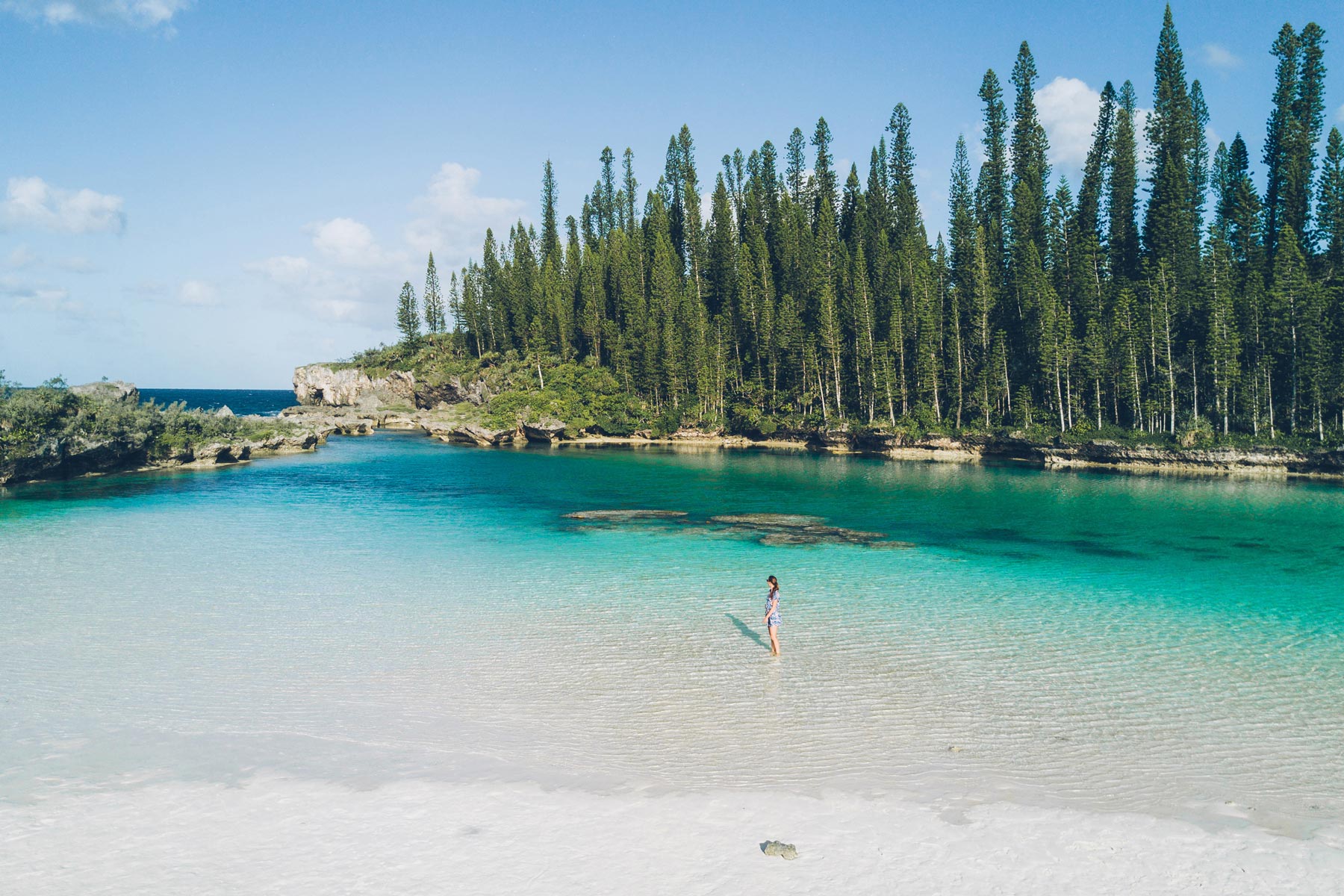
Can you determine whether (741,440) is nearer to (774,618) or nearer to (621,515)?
(621,515)

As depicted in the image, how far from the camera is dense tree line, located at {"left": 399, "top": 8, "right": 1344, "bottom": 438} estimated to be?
180 feet

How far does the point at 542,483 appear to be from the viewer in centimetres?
4509

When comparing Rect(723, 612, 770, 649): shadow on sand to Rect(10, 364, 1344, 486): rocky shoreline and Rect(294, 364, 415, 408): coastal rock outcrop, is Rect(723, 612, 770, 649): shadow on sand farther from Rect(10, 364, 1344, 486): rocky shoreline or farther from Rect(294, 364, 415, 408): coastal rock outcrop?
Rect(294, 364, 415, 408): coastal rock outcrop

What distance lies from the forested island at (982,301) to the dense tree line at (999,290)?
0.24m

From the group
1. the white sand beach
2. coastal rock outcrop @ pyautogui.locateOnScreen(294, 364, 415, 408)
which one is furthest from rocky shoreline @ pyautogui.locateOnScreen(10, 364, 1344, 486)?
the white sand beach

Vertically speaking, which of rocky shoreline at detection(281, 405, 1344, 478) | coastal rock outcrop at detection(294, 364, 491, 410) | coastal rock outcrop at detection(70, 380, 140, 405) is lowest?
rocky shoreline at detection(281, 405, 1344, 478)

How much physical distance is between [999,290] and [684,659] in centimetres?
6656

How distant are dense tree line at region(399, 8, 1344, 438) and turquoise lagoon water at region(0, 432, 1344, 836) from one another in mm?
29564

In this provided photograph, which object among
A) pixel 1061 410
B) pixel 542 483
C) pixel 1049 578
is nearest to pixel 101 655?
pixel 1049 578

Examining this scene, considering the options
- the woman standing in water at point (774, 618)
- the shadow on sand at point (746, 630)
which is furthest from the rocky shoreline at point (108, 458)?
the woman standing in water at point (774, 618)

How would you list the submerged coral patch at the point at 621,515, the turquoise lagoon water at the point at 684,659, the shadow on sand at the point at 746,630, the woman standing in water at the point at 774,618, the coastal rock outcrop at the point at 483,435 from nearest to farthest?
the turquoise lagoon water at the point at 684,659 < the woman standing in water at the point at 774,618 < the shadow on sand at the point at 746,630 < the submerged coral patch at the point at 621,515 < the coastal rock outcrop at the point at 483,435

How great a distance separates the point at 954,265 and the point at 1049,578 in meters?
61.6

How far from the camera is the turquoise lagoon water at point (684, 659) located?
1049 centimetres

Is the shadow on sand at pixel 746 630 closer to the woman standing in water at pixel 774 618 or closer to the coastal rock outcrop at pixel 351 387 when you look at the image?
the woman standing in water at pixel 774 618
